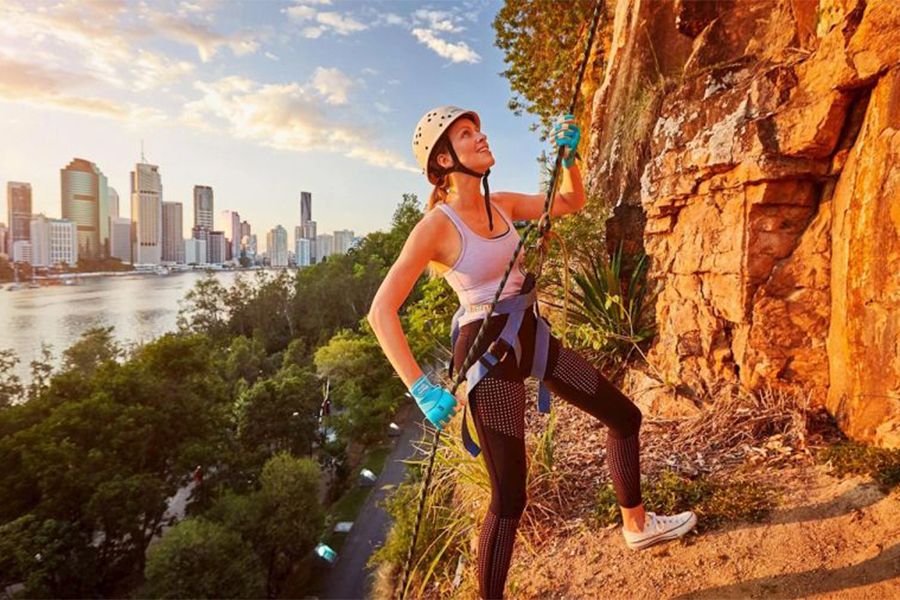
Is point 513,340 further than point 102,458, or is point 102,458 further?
point 102,458

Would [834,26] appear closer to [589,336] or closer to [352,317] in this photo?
[589,336]

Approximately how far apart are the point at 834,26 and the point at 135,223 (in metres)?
95.6

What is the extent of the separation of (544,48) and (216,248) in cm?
10479

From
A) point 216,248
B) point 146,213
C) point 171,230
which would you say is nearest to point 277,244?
point 216,248

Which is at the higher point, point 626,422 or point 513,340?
point 513,340

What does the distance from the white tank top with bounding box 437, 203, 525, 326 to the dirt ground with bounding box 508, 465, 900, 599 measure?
1.47 m

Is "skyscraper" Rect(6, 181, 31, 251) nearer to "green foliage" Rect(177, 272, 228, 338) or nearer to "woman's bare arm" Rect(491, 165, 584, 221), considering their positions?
"green foliage" Rect(177, 272, 228, 338)

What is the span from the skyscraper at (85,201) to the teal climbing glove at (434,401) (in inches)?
3347

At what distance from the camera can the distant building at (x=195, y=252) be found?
92938 mm

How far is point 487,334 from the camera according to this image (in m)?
2.01

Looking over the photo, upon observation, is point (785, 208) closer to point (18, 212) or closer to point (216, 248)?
point (18, 212)

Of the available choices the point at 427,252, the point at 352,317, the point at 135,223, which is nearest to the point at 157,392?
the point at 427,252

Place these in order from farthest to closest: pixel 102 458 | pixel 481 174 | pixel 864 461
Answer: pixel 102 458, pixel 864 461, pixel 481 174

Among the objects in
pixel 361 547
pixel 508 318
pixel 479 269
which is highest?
pixel 479 269
